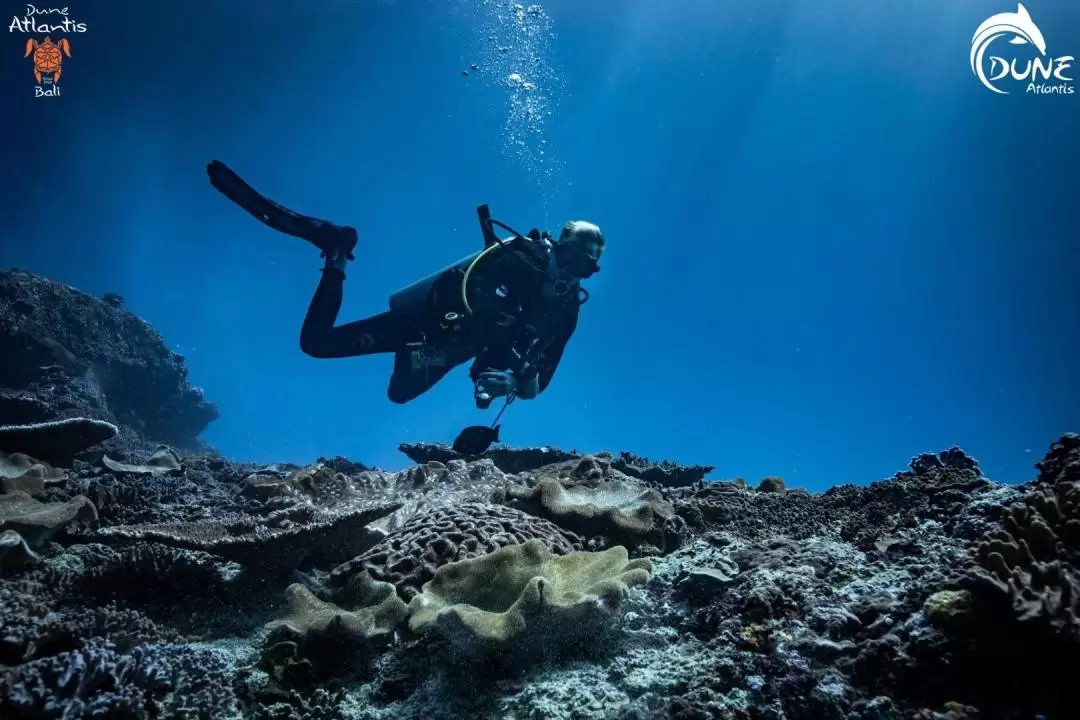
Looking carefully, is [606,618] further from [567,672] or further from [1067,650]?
[1067,650]

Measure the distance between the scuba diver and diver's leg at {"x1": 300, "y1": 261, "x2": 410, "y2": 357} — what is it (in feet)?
0.07

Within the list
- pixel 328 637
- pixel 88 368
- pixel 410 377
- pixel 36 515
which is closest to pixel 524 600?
pixel 328 637

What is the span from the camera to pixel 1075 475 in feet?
9.59

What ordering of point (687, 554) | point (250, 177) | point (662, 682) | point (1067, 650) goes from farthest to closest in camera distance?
point (250, 177) → point (687, 554) → point (662, 682) → point (1067, 650)

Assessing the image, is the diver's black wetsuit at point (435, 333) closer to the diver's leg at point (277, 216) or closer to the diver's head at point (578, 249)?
the diver's leg at point (277, 216)

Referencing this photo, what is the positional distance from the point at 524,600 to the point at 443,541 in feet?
4.42

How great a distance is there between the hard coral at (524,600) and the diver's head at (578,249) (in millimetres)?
6827

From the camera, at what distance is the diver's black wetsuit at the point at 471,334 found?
902cm

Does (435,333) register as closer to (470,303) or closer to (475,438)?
(470,303)

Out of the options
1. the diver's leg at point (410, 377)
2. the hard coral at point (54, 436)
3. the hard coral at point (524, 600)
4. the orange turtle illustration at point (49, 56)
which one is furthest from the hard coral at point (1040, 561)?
the orange turtle illustration at point (49, 56)

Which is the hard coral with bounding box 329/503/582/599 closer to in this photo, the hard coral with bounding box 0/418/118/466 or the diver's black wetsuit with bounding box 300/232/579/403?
the hard coral with bounding box 0/418/118/466

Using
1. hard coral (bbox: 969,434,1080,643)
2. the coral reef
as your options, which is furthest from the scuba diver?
hard coral (bbox: 969,434,1080,643)

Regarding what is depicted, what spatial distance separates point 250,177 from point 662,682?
79.5 metres

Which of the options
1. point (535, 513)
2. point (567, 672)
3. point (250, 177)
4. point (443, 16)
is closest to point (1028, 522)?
point (567, 672)
